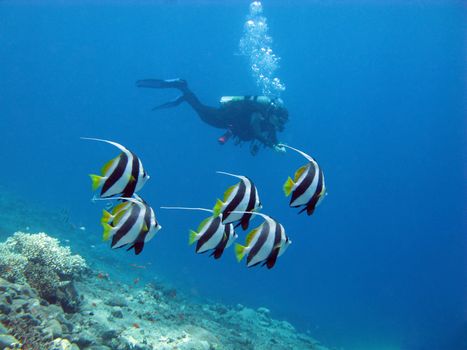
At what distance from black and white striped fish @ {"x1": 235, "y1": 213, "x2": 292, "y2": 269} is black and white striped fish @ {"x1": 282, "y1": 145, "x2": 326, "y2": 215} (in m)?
0.23

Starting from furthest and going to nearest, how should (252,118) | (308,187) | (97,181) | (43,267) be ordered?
(252,118)
(43,267)
(308,187)
(97,181)

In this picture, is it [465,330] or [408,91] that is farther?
[408,91]

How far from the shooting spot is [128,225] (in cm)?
201

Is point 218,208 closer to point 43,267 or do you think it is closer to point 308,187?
point 308,187

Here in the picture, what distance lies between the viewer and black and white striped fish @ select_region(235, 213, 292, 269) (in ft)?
7.02

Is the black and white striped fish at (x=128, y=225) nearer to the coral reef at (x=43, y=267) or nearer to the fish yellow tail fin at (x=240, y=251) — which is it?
the fish yellow tail fin at (x=240, y=251)

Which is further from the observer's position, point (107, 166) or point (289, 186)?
point (289, 186)

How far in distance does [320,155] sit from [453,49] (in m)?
72.6

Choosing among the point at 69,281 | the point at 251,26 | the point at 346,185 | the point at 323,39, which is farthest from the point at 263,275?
the point at 346,185

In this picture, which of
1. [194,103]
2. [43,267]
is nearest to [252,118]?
[194,103]

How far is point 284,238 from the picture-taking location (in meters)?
2.18

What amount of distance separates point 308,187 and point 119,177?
3.84ft

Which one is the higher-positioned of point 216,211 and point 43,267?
point 216,211

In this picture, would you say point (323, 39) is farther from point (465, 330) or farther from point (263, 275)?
point (465, 330)
